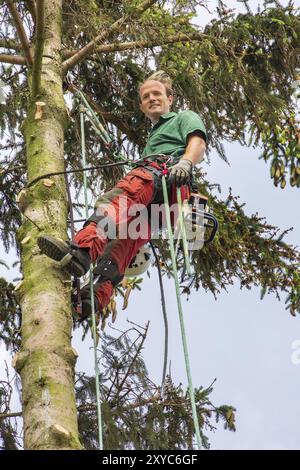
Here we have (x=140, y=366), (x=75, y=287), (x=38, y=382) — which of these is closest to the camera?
(x=38, y=382)

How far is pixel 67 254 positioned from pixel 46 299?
278 mm

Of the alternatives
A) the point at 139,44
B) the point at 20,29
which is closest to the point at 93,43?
the point at 139,44

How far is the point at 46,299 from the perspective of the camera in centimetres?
409

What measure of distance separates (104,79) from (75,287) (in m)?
A: 2.82

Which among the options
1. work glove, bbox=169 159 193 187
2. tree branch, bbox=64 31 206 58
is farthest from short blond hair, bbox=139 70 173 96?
work glove, bbox=169 159 193 187

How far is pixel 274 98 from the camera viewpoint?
657cm

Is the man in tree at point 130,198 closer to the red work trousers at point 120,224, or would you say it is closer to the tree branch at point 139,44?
the red work trousers at point 120,224

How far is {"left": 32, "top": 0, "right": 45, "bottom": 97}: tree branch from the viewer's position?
4.72 m

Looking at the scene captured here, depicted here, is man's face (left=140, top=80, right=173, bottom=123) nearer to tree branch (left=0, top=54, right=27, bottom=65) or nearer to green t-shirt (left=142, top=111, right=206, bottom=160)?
green t-shirt (left=142, top=111, right=206, bottom=160)

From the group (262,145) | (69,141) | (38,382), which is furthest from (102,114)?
(38,382)

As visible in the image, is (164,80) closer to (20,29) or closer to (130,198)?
(20,29)

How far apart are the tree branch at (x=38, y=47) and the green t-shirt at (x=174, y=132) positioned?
2.75ft

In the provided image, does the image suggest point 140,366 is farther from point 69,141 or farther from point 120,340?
point 69,141

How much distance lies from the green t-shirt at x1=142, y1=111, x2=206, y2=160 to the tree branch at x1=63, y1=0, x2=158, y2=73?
800mm
